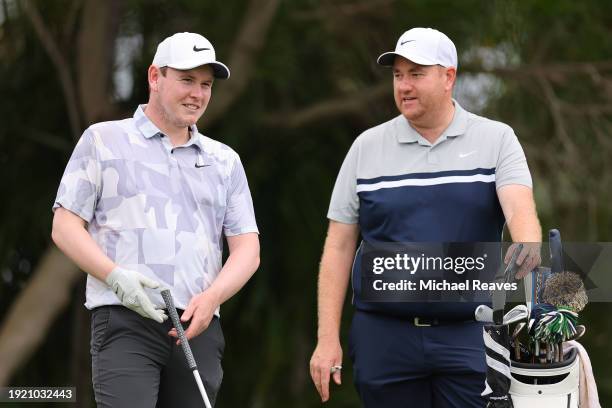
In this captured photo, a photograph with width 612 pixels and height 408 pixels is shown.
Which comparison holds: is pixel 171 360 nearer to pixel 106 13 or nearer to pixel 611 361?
pixel 106 13

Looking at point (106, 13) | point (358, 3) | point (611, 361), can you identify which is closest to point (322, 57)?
point (358, 3)

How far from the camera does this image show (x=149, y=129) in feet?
15.2

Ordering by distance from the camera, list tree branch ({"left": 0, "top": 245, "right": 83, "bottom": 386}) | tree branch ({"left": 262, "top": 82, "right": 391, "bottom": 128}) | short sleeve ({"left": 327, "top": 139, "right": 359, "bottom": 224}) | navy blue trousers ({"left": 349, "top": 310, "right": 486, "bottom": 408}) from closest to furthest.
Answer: navy blue trousers ({"left": 349, "top": 310, "right": 486, "bottom": 408}) < short sleeve ({"left": 327, "top": 139, "right": 359, "bottom": 224}) < tree branch ({"left": 0, "top": 245, "right": 83, "bottom": 386}) < tree branch ({"left": 262, "top": 82, "right": 391, "bottom": 128})

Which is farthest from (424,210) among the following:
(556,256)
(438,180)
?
(556,256)

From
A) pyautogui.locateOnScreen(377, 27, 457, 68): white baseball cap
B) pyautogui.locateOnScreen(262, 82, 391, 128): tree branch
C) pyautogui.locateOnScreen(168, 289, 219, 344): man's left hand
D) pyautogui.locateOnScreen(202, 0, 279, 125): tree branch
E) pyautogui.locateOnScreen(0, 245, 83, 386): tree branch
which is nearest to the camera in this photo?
pyautogui.locateOnScreen(168, 289, 219, 344): man's left hand

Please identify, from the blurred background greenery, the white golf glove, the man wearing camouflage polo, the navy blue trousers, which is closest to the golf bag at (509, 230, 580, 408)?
the navy blue trousers

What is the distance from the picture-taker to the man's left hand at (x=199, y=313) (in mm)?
4422

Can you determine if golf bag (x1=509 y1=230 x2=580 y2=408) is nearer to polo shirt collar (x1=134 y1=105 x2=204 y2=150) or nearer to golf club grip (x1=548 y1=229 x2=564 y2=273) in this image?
golf club grip (x1=548 y1=229 x2=564 y2=273)

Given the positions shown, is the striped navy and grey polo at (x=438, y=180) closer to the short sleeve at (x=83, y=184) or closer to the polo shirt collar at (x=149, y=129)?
the polo shirt collar at (x=149, y=129)

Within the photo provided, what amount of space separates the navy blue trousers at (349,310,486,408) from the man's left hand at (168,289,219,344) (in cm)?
68

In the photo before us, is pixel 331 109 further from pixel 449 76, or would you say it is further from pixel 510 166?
pixel 510 166

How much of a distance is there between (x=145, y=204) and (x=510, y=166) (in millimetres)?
1271

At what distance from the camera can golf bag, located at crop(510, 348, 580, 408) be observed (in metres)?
4.17

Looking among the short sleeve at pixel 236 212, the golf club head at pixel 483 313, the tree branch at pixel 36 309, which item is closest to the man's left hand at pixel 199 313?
the short sleeve at pixel 236 212
